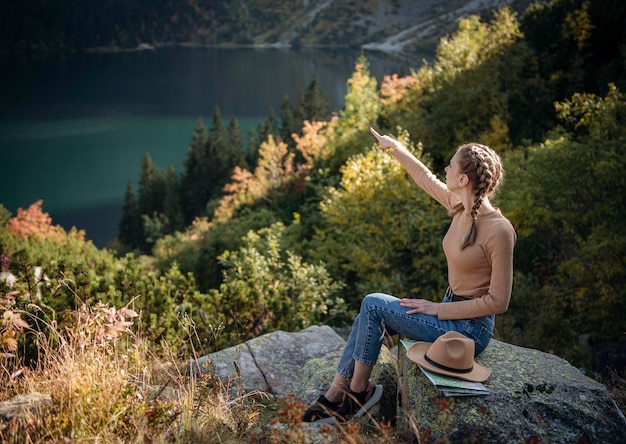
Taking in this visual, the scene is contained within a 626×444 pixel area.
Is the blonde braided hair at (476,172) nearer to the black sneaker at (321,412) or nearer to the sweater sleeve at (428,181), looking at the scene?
the sweater sleeve at (428,181)

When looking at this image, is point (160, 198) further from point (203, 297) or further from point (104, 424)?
point (104, 424)

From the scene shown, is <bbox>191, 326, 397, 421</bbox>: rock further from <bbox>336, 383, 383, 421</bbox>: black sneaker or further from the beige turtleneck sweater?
the beige turtleneck sweater

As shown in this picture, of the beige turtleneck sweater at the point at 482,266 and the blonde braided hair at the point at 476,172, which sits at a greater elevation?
the blonde braided hair at the point at 476,172

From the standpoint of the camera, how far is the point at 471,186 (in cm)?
340

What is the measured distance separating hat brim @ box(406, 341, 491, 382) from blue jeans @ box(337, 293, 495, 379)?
97mm

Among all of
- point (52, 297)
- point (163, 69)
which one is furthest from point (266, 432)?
point (163, 69)

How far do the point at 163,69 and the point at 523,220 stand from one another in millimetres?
153408

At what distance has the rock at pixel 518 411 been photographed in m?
3.19

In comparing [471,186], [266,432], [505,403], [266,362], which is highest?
[471,186]

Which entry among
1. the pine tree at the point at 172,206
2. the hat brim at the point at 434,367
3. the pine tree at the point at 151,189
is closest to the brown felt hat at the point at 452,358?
the hat brim at the point at 434,367

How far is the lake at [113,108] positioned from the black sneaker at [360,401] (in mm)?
63622

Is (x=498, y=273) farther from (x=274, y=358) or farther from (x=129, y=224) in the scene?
(x=129, y=224)

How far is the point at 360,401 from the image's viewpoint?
12.1 ft

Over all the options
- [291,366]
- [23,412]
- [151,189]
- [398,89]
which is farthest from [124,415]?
[151,189]
